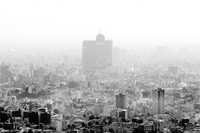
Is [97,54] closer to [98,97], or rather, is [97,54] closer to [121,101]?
[98,97]

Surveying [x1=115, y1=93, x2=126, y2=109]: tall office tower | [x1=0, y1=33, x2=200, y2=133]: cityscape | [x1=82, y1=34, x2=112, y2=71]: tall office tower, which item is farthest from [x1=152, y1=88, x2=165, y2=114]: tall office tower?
[x1=82, y1=34, x2=112, y2=71]: tall office tower

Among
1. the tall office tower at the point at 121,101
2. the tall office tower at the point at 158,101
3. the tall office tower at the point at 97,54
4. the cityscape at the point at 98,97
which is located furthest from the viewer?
the tall office tower at the point at 97,54

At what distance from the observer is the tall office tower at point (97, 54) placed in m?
22.6

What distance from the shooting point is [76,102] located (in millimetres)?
14383

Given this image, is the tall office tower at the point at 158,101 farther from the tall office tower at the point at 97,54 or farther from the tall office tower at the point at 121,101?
the tall office tower at the point at 97,54

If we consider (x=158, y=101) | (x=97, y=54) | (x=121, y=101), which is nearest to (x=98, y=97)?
(x=121, y=101)

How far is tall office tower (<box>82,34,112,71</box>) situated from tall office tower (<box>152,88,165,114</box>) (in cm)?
802

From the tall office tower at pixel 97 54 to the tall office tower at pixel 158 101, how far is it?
8016mm

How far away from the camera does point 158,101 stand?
13.5 metres

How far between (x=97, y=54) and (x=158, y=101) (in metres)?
10.1

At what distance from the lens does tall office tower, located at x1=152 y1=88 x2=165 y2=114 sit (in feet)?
42.8

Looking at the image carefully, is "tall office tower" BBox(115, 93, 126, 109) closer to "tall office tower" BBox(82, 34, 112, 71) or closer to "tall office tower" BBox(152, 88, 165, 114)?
"tall office tower" BBox(152, 88, 165, 114)

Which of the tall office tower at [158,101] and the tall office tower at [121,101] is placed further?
the tall office tower at [121,101]

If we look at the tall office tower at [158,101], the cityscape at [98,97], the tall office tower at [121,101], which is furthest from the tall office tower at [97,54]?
→ the tall office tower at [158,101]
